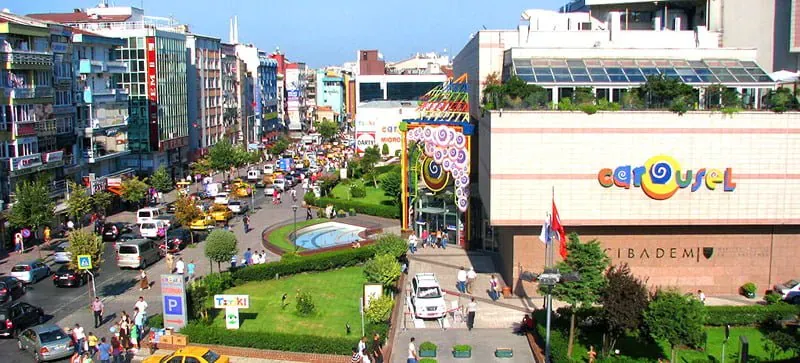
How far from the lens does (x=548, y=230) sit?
27734 millimetres

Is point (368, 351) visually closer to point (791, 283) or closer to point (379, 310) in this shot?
point (379, 310)

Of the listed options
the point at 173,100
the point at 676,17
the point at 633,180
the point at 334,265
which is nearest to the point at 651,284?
the point at 633,180

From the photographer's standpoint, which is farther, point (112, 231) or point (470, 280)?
point (112, 231)

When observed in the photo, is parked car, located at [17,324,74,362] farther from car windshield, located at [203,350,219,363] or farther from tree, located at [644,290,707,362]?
tree, located at [644,290,707,362]

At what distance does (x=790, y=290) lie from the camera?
33094 mm

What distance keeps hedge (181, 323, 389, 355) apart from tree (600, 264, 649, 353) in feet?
24.7

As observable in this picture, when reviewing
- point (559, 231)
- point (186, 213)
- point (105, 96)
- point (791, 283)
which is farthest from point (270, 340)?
point (105, 96)

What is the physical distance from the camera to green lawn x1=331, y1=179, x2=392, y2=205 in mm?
65438

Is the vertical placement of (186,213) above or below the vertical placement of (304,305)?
above

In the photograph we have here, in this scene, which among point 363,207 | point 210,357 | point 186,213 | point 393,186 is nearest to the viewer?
point 210,357

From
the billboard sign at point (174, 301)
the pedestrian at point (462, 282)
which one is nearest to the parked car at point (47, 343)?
the billboard sign at point (174, 301)

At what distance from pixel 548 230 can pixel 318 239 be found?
83.2 feet

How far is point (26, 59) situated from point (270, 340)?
101 feet

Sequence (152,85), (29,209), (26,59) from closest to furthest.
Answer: (29,209) < (26,59) < (152,85)
